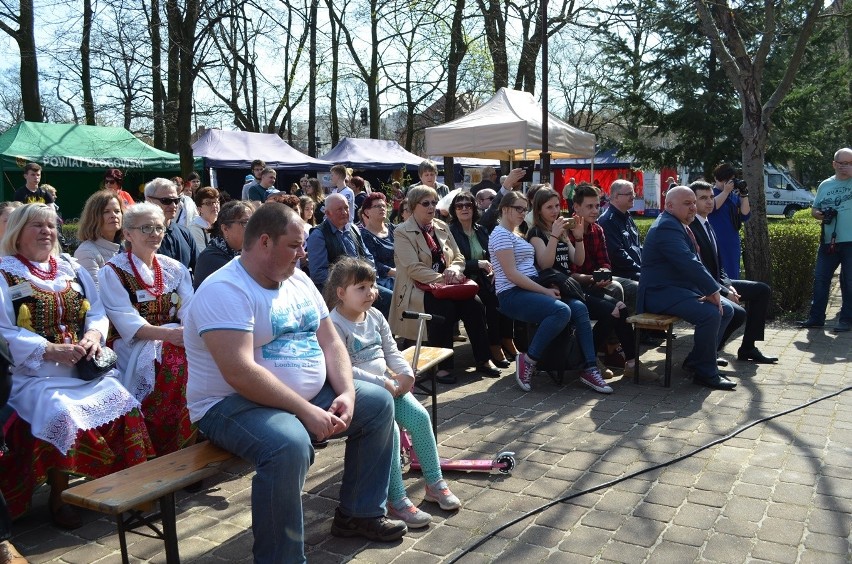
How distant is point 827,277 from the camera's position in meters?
8.16

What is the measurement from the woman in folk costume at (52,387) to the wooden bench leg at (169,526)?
3.02ft

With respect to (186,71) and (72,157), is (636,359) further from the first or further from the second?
(72,157)

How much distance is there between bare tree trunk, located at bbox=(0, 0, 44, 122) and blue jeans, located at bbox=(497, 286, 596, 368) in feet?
59.1

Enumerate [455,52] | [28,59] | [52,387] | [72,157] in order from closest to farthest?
[52,387] → [72,157] → [28,59] → [455,52]

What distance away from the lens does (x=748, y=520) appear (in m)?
3.57

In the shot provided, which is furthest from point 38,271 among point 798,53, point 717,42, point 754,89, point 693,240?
point 798,53

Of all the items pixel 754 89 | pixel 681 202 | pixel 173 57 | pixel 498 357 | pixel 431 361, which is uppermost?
pixel 173 57

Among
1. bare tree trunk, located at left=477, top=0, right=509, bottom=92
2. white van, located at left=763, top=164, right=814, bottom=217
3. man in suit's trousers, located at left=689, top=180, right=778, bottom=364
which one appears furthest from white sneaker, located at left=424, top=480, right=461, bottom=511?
white van, located at left=763, top=164, right=814, bottom=217

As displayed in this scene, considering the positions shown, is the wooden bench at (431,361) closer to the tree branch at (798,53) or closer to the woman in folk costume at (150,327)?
the woman in folk costume at (150,327)

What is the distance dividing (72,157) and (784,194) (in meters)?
25.8

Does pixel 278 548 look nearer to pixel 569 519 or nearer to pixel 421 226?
pixel 569 519

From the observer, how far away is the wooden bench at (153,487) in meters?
2.68

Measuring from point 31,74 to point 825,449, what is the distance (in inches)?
822

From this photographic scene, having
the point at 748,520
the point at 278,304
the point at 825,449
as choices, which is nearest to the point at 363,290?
the point at 278,304
